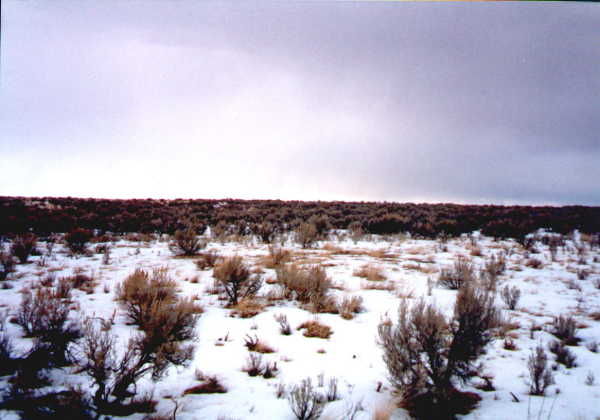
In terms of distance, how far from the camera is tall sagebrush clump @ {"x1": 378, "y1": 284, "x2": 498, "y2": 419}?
278cm

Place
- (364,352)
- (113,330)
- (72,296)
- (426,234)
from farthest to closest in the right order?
(426,234) → (72,296) → (113,330) → (364,352)

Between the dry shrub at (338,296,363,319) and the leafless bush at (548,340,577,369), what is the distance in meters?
2.59

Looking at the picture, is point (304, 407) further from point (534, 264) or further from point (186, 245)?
point (534, 264)

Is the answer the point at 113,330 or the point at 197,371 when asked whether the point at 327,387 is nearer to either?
the point at 197,371

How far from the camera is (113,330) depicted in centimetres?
414

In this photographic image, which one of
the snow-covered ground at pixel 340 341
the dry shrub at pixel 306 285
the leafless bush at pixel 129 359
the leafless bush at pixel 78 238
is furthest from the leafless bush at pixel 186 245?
the leafless bush at pixel 129 359

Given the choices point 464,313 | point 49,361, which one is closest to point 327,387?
point 464,313

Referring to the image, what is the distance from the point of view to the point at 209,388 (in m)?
2.98

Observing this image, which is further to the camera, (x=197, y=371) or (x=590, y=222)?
(x=590, y=222)

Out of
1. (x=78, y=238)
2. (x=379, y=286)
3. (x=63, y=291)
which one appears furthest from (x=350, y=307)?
(x=78, y=238)

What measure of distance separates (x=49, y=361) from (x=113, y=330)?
1062 millimetres

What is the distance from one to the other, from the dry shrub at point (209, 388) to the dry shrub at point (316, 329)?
4.95 ft

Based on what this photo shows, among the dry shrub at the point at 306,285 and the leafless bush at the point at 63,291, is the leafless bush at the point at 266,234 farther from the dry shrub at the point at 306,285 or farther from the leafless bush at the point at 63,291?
the leafless bush at the point at 63,291

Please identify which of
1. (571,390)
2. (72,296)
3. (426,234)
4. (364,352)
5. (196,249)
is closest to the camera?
(571,390)
